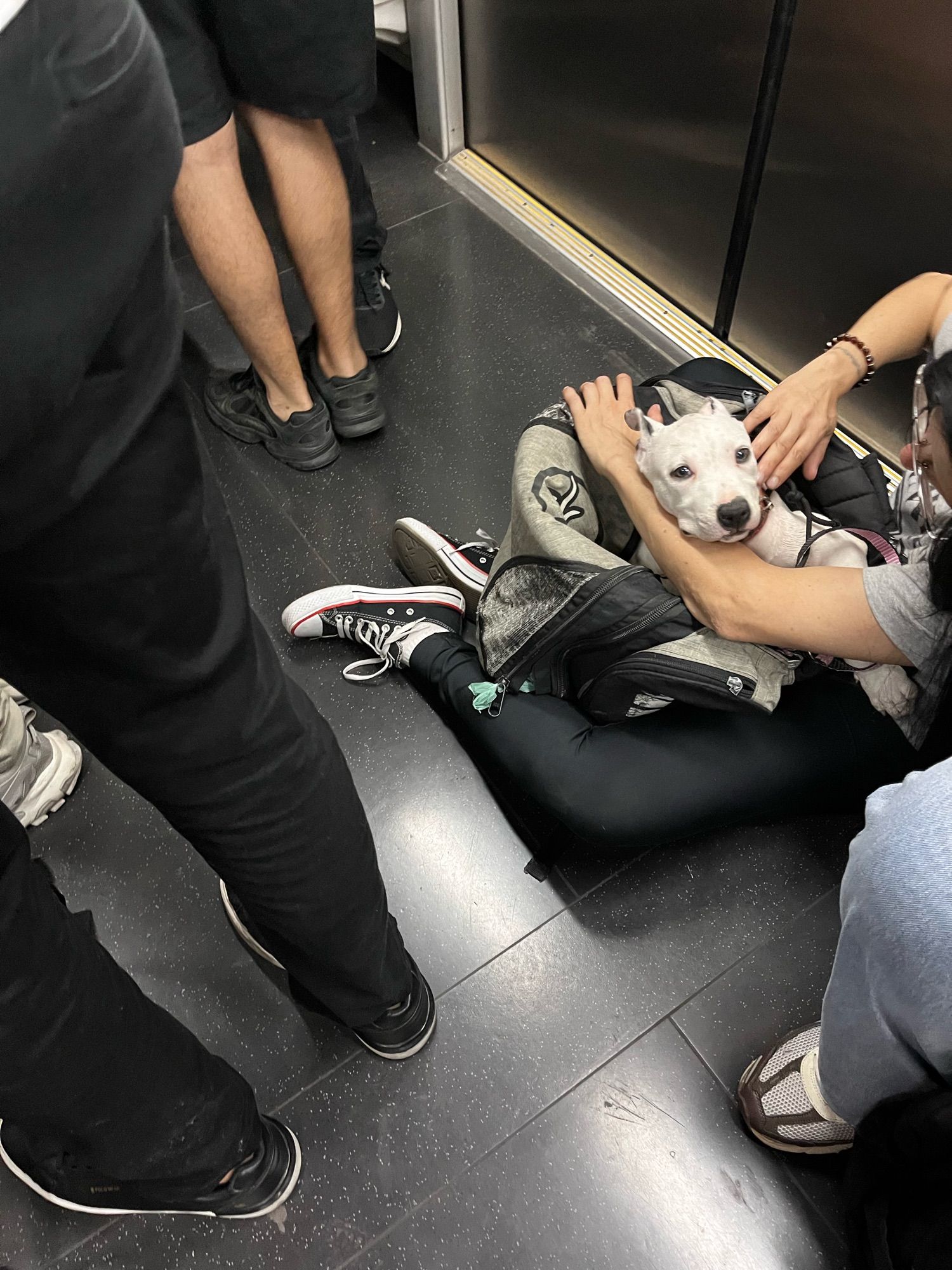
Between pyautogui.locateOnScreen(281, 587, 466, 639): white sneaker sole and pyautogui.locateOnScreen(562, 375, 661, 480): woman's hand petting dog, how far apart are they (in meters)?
0.36

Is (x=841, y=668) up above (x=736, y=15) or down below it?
below

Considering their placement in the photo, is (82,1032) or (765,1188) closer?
(82,1032)

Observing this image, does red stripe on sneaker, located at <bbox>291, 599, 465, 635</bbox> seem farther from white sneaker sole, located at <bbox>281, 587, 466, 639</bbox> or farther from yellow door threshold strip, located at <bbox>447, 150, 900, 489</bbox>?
yellow door threshold strip, located at <bbox>447, 150, 900, 489</bbox>

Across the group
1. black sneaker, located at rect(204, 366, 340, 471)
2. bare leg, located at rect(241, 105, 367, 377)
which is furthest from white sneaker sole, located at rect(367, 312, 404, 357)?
black sneaker, located at rect(204, 366, 340, 471)

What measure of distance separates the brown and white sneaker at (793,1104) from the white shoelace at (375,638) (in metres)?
0.78

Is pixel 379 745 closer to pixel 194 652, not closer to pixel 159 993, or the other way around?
pixel 159 993

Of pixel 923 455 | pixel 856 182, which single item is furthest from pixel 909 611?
pixel 856 182

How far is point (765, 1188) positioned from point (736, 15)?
1818mm

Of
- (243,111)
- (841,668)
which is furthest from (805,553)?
(243,111)

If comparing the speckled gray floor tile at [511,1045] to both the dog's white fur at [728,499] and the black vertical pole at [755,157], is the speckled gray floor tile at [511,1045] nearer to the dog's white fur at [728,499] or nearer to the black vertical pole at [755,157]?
the dog's white fur at [728,499]

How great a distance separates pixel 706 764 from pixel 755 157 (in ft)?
3.93

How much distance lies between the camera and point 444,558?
4.96 ft

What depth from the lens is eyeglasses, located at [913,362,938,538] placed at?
3.00ft

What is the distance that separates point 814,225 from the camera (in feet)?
5.37
